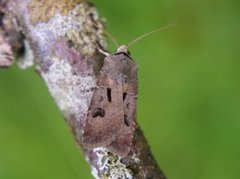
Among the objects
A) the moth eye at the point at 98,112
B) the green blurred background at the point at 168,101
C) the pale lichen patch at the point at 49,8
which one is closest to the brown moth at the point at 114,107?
the moth eye at the point at 98,112

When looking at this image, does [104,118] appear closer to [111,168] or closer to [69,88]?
[69,88]

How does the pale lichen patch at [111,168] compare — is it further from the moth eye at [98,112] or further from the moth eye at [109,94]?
the moth eye at [109,94]

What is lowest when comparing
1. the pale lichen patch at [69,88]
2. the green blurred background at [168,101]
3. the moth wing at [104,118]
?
the green blurred background at [168,101]

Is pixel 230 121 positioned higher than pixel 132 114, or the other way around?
pixel 132 114

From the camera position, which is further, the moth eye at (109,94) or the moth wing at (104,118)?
the moth eye at (109,94)

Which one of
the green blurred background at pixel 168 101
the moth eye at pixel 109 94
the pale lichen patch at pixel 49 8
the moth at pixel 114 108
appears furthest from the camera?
the green blurred background at pixel 168 101

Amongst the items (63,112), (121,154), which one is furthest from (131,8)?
(121,154)

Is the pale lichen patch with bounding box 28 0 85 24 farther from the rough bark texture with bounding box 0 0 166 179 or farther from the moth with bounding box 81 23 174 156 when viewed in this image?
the moth with bounding box 81 23 174 156

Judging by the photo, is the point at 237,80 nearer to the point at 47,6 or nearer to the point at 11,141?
the point at 11,141
